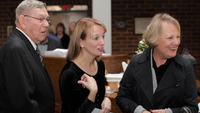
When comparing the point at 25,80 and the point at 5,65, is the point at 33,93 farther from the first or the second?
the point at 5,65

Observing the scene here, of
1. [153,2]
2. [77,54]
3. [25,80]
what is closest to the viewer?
[25,80]

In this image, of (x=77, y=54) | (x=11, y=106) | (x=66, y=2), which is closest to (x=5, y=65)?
(x=11, y=106)

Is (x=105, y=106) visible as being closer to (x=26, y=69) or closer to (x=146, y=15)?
(x=26, y=69)

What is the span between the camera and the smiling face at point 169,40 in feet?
6.52

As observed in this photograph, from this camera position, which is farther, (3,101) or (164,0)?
(164,0)

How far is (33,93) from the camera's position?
5.50ft

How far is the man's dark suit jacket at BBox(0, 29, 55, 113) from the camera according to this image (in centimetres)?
162

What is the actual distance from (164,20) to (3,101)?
3.86 feet

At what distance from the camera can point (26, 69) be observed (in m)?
1.66

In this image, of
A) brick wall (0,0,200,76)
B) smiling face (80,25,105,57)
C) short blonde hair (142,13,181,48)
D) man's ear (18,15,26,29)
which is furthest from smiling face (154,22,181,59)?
brick wall (0,0,200,76)

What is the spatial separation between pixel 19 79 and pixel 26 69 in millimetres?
72

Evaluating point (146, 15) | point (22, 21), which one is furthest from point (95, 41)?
A: point (146, 15)

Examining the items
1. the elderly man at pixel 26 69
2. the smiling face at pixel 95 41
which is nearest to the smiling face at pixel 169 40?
the smiling face at pixel 95 41

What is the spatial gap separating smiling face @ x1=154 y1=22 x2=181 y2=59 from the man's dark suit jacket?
83 centimetres
